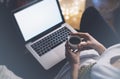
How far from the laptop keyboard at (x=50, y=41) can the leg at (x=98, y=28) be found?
4.4 inches

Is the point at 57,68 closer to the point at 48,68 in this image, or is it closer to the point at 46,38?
the point at 48,68

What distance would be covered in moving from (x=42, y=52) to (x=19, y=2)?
0.96 ft

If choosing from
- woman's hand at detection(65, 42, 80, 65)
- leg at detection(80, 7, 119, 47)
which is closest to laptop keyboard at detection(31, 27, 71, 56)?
leg at detection(80, 7, 119, 47)

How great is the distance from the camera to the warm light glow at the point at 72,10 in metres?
1.58

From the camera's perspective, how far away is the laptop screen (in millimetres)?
1262

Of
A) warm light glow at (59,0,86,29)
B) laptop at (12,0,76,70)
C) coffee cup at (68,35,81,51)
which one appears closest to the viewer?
coffee cup at (68,35,81,51)

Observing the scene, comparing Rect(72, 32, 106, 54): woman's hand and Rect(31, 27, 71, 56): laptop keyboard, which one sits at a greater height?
Rect(72, 32, 106, 54): woman's hand

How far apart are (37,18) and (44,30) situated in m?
0.07

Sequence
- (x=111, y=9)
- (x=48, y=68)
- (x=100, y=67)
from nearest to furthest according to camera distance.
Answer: (x=100, y=67), (x=48, y=68), (x=111, y=9)

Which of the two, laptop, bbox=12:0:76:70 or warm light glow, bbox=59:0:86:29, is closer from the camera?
laptop, bbox=12:0:76:70

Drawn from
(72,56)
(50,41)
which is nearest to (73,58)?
(72,56)

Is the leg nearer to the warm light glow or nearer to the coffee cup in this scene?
the warm light glow

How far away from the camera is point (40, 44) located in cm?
131

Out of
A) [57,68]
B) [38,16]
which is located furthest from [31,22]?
[57,68]
